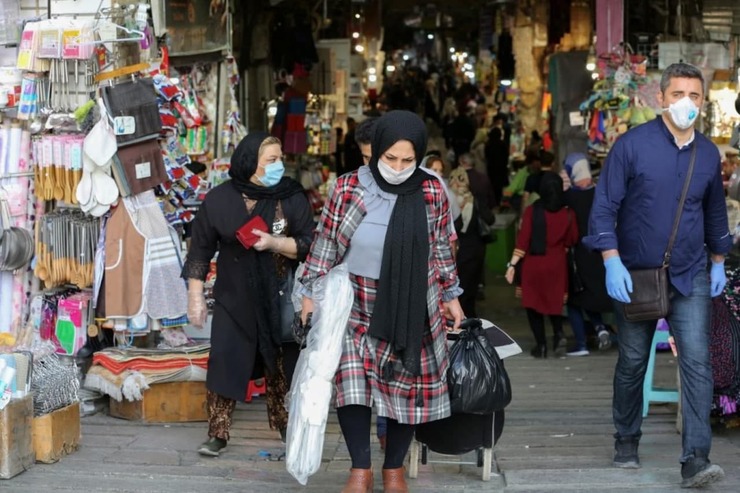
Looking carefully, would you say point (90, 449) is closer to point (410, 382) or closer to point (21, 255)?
point (21, 255)

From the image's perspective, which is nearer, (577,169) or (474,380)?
(474,380)

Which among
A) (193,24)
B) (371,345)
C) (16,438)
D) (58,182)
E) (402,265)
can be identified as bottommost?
(16,438)

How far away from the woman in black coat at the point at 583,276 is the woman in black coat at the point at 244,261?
3.94 metres

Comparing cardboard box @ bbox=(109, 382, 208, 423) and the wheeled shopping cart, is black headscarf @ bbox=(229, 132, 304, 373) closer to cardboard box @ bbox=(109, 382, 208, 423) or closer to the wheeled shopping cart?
the wheeled shopping cart

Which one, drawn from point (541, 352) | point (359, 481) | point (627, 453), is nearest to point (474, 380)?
point (359, 481)

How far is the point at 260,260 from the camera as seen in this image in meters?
6.28

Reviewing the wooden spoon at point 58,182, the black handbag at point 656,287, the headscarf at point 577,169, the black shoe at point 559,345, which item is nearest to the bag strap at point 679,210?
the black handbag at point 656,287

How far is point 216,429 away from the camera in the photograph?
6.36 metres

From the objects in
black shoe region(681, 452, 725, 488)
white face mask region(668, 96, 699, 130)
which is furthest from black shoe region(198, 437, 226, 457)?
white face mask region(668, 96, 699, 130)

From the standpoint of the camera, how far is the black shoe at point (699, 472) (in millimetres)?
5480

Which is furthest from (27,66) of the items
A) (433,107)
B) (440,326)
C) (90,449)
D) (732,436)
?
(433,107)

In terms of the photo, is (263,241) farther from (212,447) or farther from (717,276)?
(717,276)

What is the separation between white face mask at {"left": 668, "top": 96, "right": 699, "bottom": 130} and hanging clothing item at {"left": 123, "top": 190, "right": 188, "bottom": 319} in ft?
10.6

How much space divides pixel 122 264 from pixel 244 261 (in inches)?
51.8
